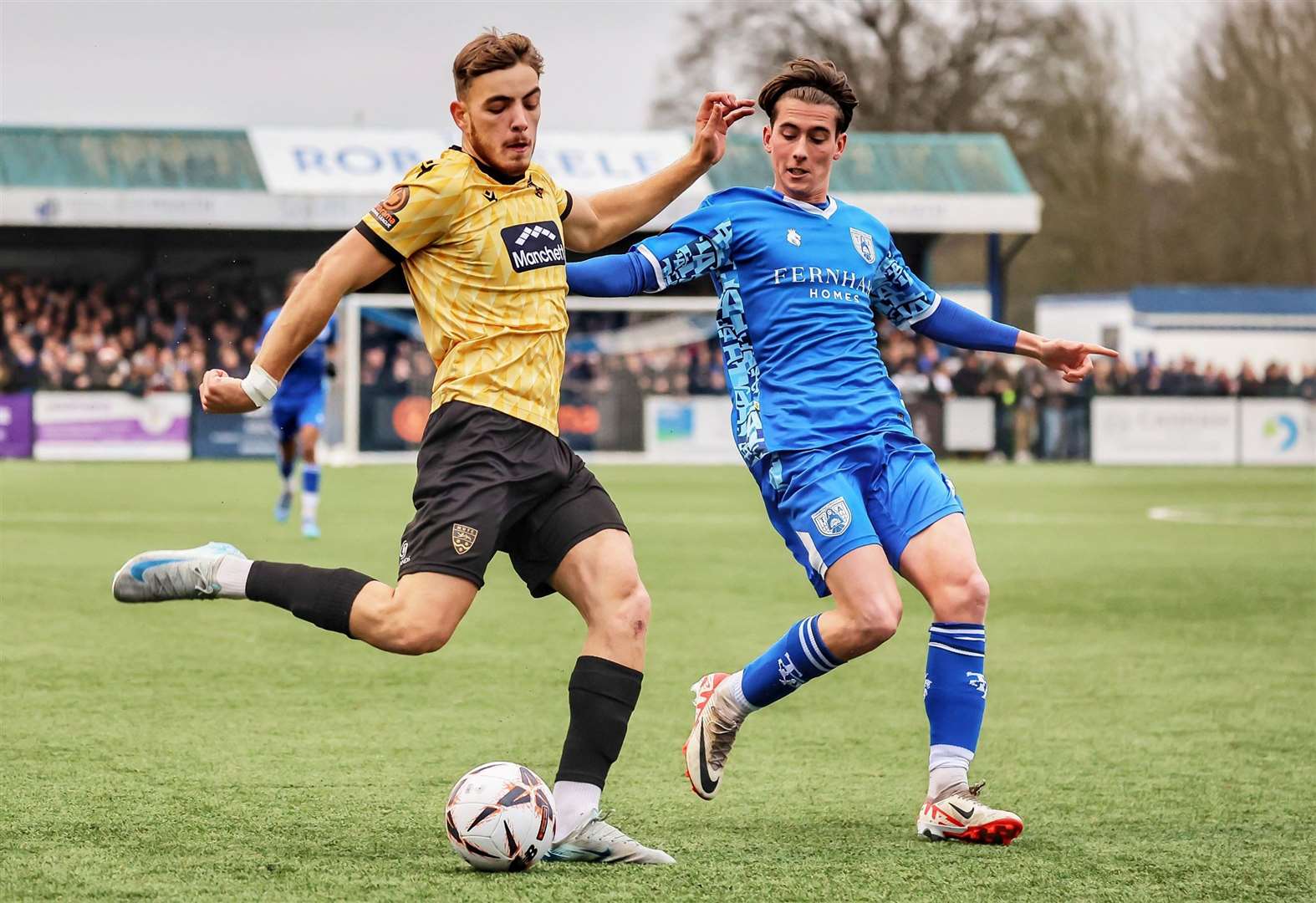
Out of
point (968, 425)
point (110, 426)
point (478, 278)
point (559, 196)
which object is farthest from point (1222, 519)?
point (110, 426)

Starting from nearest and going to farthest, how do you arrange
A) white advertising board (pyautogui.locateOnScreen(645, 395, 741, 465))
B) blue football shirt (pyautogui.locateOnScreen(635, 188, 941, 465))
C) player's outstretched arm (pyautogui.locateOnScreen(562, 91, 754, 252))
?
1. player's outstretched arm (pyautogui.locateOnScreen(562, 91, 754, 252))
2. blue football shirt (pyautogui.locateOnScreen(635, 188, 941, 465))
3. white advertising board (pyautogui.locateOnScreen(645, 395, 741, 465))

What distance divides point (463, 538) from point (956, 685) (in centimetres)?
156

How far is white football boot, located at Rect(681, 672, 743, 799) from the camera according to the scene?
215 inches

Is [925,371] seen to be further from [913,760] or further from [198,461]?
[913,760]

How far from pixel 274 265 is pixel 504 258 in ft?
103

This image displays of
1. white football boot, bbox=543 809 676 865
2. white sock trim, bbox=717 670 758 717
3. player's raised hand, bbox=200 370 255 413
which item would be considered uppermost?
player's raised hand, bbox=200 370 255 413

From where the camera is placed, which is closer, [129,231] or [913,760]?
[913,760]

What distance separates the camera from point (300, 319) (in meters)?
4.75

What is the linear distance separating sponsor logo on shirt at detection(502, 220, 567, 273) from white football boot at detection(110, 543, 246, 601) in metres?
1.09

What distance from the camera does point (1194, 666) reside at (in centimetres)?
888

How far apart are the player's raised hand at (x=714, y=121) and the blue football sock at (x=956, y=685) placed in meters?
1.54

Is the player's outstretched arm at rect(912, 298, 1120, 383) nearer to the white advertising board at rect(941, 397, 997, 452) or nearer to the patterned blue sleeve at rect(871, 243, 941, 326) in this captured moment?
the patterned blue sleeve at rect(871, 243, 941, 326)

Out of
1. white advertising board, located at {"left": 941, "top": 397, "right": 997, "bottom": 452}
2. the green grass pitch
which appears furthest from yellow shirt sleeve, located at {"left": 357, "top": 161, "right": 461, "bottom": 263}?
white advertising board, located at {"left": 941, "top": 397, "right": 997, "bottom": 452}

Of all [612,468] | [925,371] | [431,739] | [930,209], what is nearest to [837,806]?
[431,739]
